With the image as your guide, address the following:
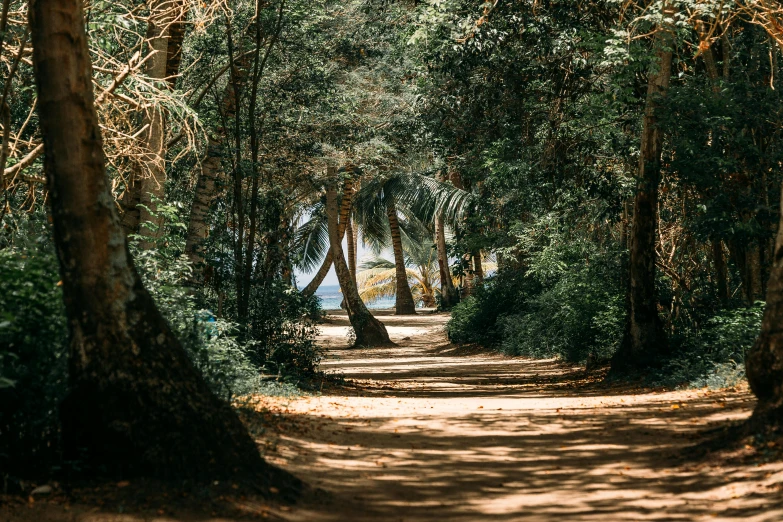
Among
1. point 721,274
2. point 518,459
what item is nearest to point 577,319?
point 721,274

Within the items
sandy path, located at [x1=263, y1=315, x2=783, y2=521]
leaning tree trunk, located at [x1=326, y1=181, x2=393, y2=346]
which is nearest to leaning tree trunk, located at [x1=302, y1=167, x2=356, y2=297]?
leaning tree trunk, located at [x1=326, y1=181, x2=393, y2=346]

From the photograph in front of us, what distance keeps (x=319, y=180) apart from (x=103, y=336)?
19.1 m

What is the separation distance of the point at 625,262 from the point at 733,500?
507 inches

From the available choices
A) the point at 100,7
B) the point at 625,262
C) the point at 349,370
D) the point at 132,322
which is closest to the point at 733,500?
the point at 132,322

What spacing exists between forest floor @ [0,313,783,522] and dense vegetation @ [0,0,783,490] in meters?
0.58

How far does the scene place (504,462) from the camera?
770 centimetres

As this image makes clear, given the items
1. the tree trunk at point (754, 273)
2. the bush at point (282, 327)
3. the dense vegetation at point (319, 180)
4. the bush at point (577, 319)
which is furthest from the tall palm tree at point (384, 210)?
the tree trunk at point (754, 273)

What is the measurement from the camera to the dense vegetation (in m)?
5.89

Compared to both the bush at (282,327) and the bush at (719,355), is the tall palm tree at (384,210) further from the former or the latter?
the bush at (719,355)

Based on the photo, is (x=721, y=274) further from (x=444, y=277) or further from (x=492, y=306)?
(x=444, y=277)

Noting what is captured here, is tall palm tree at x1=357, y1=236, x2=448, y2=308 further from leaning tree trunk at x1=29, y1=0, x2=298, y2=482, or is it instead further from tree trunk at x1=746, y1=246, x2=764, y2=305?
leaning tree trunk at x1=29, y1=0, x2=298, y2=482

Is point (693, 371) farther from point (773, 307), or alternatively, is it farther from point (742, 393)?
point (773, 307)

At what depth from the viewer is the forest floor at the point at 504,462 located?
5.72 metres

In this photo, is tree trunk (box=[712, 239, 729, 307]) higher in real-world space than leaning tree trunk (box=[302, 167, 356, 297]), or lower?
lower
